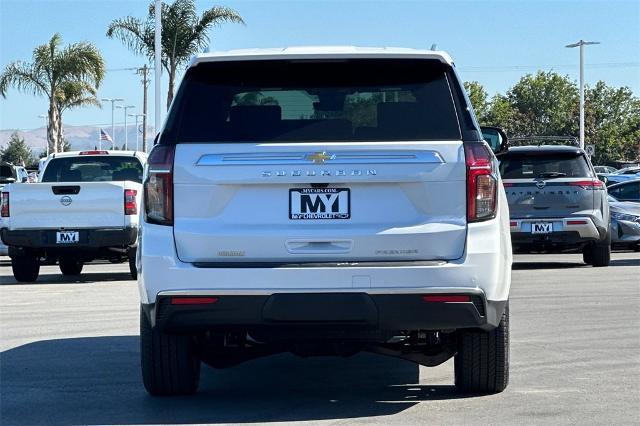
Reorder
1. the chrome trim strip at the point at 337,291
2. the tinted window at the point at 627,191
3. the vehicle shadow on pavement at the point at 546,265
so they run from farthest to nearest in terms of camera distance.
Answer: the tinted window at the point at 627,191 → the vehicle shadow on pavement at the point at 546,265 → the chrome trim strip at the point at 337,291

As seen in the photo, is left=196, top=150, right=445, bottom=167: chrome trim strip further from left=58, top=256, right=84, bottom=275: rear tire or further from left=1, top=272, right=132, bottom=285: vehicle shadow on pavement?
left=58, top=256, right=84, bottom=275: rear tire

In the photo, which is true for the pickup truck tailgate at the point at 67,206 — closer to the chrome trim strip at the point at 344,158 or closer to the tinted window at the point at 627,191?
the chrome trim strip at the point at 344,158

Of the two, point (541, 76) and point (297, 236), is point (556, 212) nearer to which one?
point (297, 236)

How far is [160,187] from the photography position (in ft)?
22.8

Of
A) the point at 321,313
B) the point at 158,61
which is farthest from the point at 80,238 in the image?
the point at 158,61

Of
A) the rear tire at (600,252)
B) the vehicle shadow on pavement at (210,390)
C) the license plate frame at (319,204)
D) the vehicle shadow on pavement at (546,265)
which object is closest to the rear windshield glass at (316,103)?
the license plate frame at (319,204)

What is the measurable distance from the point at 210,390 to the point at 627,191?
17.7 meters

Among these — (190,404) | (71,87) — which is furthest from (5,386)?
(71,87)

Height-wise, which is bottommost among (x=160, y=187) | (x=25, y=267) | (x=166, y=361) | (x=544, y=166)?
(x=25, y=267)

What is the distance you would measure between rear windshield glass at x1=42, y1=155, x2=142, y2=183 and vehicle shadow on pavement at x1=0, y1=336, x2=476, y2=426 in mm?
9466

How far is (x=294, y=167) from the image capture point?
6820 mm

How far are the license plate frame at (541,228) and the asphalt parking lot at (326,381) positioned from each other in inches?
203

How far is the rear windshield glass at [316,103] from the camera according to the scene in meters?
6.94

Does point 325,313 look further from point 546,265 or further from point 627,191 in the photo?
point 627,191
